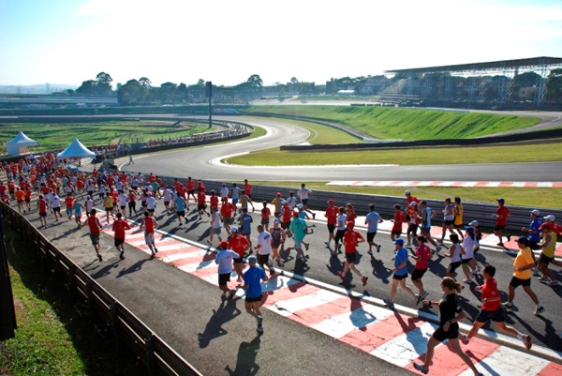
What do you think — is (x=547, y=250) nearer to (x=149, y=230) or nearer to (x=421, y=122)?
(x=149, y=230)

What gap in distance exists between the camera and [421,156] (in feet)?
126

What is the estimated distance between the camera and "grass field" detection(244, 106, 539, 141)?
60312mm

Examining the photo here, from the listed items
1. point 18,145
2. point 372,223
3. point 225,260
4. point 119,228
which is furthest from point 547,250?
point 18,145

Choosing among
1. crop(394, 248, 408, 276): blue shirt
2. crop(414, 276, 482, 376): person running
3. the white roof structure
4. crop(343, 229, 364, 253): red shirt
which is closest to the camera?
crop(414, 276, 482, 376): person running

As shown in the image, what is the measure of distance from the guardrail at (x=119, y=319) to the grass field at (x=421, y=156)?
28.2 m

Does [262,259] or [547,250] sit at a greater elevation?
[547,250]

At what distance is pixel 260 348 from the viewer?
9000 millimetres

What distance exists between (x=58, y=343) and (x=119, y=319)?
1840mm

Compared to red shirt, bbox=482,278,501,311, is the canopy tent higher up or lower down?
lower down

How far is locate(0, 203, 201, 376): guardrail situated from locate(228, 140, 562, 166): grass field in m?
28.2

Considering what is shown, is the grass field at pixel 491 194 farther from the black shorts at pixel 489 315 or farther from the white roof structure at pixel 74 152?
the white roof structure at pixel 74 152

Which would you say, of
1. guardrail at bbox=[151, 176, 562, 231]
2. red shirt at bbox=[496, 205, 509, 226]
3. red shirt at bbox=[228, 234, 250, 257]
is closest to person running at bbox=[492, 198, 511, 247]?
red shirt at bbox=[496, 205, 509, 226]

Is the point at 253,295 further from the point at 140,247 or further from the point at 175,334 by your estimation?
the point at 140,247

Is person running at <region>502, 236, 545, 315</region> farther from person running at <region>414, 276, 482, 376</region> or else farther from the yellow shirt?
person running at <region>414, 276, 482, 376</region>
